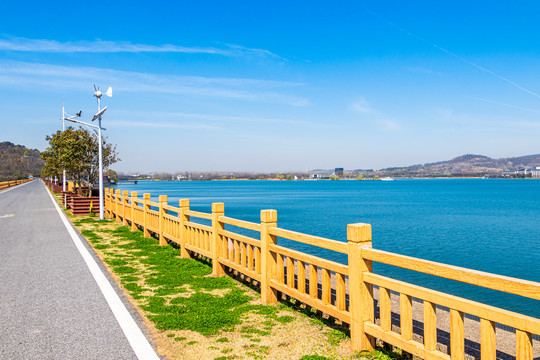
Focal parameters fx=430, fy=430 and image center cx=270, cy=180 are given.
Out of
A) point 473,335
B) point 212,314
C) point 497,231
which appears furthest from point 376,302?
point 497,231

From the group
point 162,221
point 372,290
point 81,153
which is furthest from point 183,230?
point 81,153

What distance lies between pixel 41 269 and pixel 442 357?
27.5 ft

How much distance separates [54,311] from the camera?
632 centimetres

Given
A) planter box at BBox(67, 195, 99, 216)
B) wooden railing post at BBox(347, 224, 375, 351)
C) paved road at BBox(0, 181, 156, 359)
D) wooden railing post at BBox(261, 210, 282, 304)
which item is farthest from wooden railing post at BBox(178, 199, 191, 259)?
planter box at BBox(67, 195, 99, 216)

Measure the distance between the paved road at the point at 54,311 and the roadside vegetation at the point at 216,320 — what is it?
0.53 metres

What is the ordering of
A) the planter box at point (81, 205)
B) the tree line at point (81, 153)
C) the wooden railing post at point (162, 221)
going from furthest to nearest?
the tree line at point (81, 153) < the planter box at point (81, 205) < the wooden railing post at point (162, 221)

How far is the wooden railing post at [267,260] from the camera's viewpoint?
263 inches

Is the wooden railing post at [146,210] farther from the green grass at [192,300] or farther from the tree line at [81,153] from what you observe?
the tree line at [81,153]

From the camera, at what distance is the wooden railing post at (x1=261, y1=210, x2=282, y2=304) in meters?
6.69

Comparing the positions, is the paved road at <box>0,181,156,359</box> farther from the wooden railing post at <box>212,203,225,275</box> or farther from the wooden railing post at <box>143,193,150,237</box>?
the wooden railing post at <box>143,193,150,237</box>

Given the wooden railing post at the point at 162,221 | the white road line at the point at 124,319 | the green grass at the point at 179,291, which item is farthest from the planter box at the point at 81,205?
the white road line at the point at 124,319

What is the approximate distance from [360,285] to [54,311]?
452 cm

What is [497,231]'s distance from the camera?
3225 centimetres

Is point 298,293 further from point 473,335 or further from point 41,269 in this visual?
point 41,269
